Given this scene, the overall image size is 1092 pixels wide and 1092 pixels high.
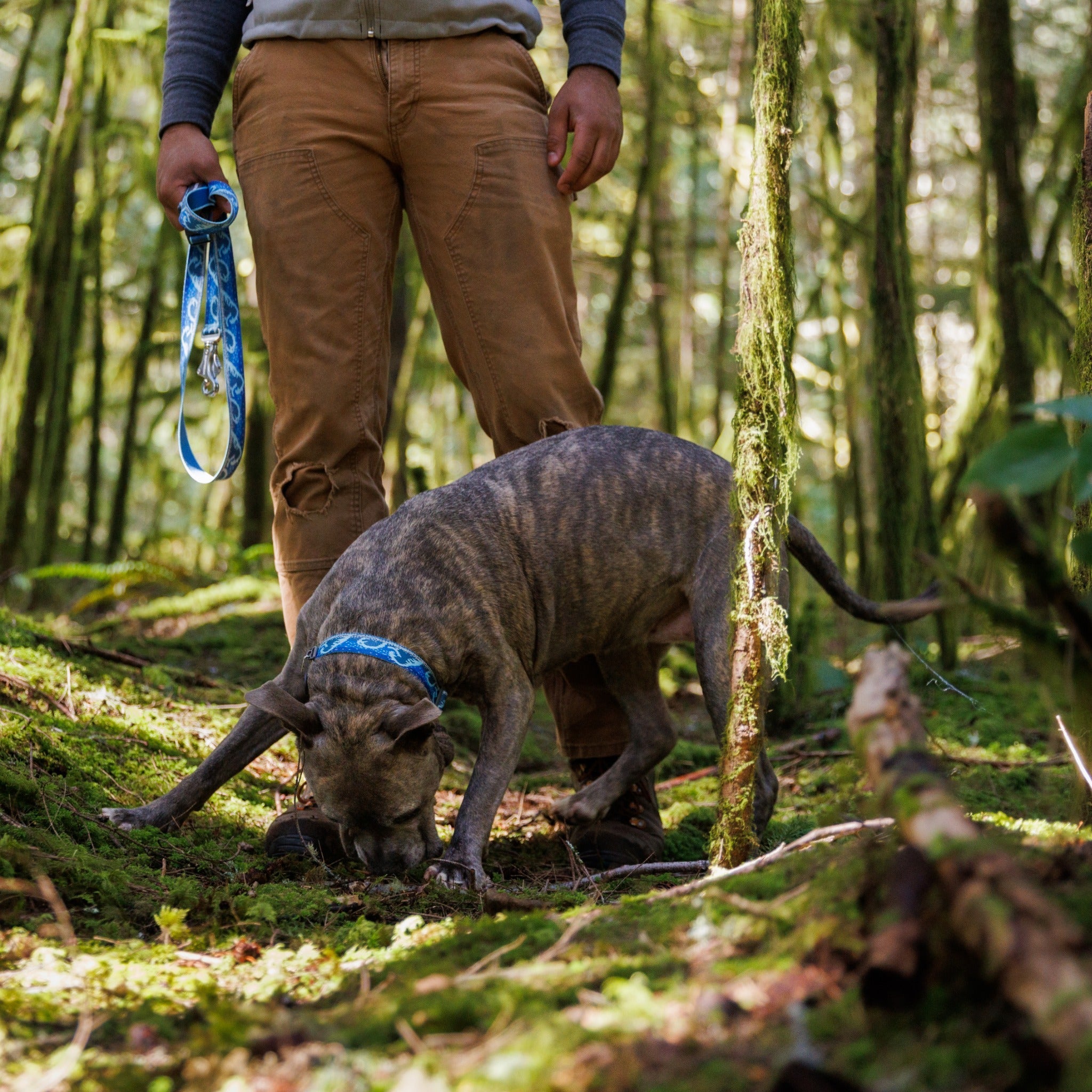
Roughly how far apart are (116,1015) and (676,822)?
285 cm

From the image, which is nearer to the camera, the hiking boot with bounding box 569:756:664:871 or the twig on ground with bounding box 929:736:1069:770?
the hiking boot with bounding box 569:756:664:871

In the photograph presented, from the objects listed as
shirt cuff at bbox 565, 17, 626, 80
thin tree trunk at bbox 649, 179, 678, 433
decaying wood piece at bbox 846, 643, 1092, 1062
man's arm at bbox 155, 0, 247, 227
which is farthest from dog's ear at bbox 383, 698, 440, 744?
thin tree trunk at bbox 649, 179, 678, 433

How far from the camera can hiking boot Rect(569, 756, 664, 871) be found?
12.6 feet

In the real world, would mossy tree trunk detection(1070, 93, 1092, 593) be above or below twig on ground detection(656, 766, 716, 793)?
above

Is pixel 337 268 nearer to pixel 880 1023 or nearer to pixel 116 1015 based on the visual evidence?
pixel 116 1015

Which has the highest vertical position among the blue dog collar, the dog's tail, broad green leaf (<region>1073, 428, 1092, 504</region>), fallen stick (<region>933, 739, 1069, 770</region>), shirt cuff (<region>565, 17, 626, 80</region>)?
shirt cuff (<region>565, 17, 626, 80</region>)

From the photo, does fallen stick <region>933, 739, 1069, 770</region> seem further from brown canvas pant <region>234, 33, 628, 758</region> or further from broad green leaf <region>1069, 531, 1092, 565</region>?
broad green leaf <region>1069, 531, 1092, 565</region>

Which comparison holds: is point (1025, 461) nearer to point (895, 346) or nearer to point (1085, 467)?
point (1085, 467)

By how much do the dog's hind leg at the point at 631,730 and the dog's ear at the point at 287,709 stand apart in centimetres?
118

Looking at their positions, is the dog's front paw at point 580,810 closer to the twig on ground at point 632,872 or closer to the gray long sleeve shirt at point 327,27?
the twig on ground at point 632,872

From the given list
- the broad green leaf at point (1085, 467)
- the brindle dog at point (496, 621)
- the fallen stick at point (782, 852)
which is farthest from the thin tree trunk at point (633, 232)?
the broad green leaf at point (1085, 467)

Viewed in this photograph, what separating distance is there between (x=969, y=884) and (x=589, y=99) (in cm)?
347

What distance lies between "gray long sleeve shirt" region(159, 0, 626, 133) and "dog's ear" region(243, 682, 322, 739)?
2.36 metres

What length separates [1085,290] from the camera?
8.72 feet
